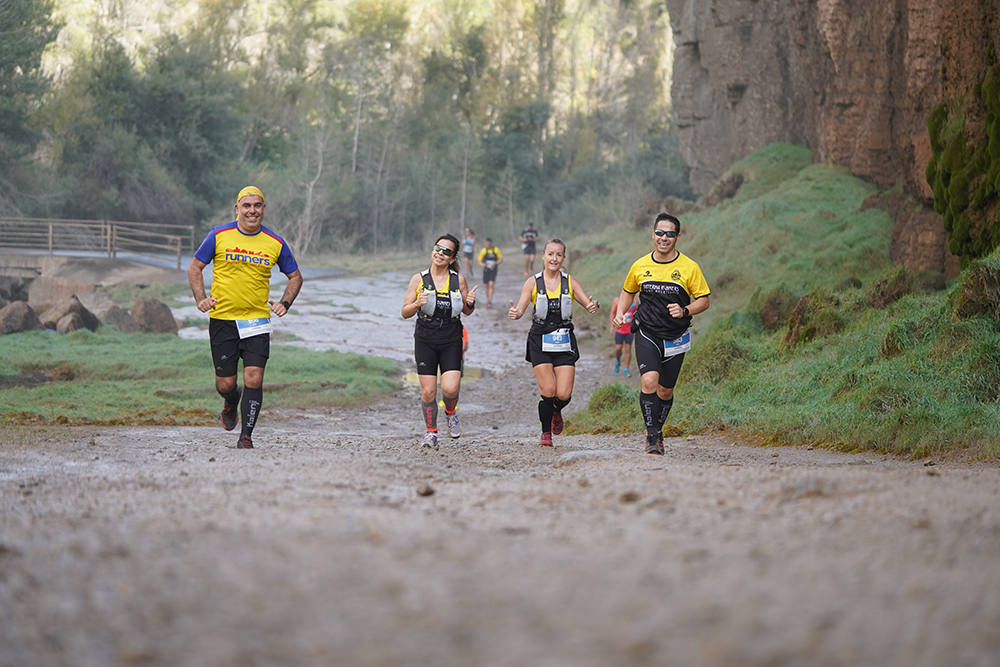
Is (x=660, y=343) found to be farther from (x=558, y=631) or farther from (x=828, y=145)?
(x=828, y=145)

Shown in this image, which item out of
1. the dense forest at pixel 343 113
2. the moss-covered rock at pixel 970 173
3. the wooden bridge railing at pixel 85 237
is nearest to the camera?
the moss-covered rock at pixel 970 173

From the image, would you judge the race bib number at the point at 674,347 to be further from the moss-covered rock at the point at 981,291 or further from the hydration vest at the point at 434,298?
the moss-covered rock at the point at 981,291

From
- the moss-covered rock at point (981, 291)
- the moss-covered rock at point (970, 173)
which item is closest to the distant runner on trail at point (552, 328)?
the moss-covered rock at point (981, 291)

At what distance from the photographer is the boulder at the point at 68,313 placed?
68.7ft

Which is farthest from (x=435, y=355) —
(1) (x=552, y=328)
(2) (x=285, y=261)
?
(2) (x=285, y=261)

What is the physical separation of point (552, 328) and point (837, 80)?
13.9 metres

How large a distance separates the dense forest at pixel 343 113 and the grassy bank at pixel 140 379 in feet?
66.3

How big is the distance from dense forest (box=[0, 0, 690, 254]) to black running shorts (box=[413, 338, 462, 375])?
99.9 ft

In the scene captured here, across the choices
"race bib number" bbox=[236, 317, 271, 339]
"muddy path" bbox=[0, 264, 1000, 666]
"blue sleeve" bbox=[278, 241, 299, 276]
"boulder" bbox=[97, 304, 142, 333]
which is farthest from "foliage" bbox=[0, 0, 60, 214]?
"muddy path" bbox=[0, 264, 1000, 666]

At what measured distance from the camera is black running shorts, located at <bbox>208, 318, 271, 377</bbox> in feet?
29.4

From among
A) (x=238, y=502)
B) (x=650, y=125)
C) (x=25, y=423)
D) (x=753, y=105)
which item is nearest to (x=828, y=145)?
(x=753, y=105)

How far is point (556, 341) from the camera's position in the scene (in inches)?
371

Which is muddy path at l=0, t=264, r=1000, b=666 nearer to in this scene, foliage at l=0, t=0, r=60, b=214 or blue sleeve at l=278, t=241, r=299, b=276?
blue sleeve at l=278, t=241, r=299, b=276

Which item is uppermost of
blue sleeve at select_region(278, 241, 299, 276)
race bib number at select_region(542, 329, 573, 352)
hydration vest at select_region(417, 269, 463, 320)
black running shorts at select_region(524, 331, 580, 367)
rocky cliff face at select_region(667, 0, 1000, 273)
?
rocky cliff face at select_region(667, 0, 1000, 273)
